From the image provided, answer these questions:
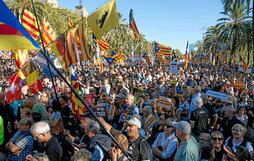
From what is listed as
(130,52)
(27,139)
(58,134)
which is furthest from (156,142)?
(130,52)

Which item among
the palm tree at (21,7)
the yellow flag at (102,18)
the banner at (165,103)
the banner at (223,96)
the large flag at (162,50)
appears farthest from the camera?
the palm tree at (21,7)

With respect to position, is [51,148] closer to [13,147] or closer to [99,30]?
[13,147]

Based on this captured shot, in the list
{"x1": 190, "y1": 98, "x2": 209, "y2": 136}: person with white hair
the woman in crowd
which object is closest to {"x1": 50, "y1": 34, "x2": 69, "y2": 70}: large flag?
the woman in crowd

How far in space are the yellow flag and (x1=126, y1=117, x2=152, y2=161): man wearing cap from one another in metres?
3.06

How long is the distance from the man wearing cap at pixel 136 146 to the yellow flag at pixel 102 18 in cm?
306

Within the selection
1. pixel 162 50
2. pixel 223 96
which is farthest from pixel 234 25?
pixel 223 96

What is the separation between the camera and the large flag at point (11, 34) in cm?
313

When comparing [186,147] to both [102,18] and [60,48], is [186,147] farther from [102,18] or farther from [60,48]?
[60,48]

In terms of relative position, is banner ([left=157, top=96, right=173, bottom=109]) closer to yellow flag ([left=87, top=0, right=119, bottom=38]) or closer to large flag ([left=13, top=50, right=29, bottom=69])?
yellow flag ([left=87, top=0, right=119, bottom=38])

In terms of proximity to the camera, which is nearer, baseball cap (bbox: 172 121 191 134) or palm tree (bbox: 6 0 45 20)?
baseball cap (bbox: 172 121 191 134)

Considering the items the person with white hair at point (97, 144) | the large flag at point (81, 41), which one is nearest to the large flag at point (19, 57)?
the large flag at point (81, 41)

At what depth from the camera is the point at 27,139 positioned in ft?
12.7

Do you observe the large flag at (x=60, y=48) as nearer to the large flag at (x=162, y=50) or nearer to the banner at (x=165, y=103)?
the banner at (x=165, y=103)

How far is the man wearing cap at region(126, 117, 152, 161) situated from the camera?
330 centimetres
